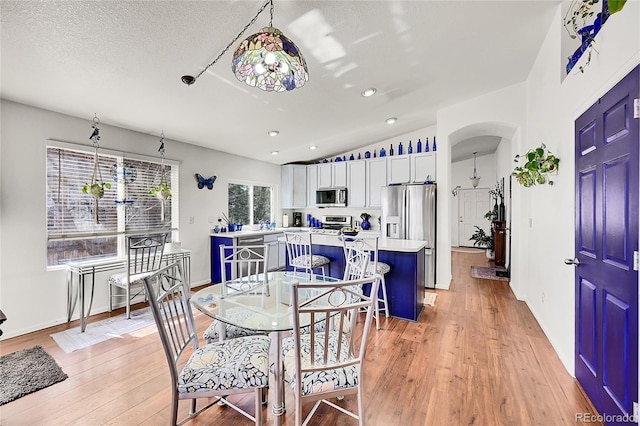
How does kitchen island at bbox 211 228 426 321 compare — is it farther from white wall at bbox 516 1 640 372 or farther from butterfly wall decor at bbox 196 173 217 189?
butterfly wall decor at bbox 196 173 217 189

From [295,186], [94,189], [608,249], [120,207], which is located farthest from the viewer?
[295,186]

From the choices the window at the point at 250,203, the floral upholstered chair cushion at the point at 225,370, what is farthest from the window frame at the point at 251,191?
the floral upholstered chair cushion at the point at 225,370

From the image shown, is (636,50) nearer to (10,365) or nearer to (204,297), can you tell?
(204,297)

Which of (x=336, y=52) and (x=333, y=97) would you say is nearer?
(x=336, y=52)

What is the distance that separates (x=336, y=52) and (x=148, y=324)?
3461 millimetres

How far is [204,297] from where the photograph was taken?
2055 mm

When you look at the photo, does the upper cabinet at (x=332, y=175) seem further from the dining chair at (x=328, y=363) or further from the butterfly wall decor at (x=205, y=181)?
the dining chair at (x=328, y=363)

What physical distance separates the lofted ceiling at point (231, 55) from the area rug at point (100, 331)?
2.35 meters

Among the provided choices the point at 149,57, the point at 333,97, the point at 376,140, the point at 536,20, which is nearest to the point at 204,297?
the point at 149,57

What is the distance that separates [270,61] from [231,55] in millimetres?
1226

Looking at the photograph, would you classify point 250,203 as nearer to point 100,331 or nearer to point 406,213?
point 406,213

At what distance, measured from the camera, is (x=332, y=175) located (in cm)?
614

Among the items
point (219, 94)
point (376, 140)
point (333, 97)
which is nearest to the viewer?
point (219, 94)

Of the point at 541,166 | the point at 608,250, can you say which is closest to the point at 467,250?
the point at 541,166
